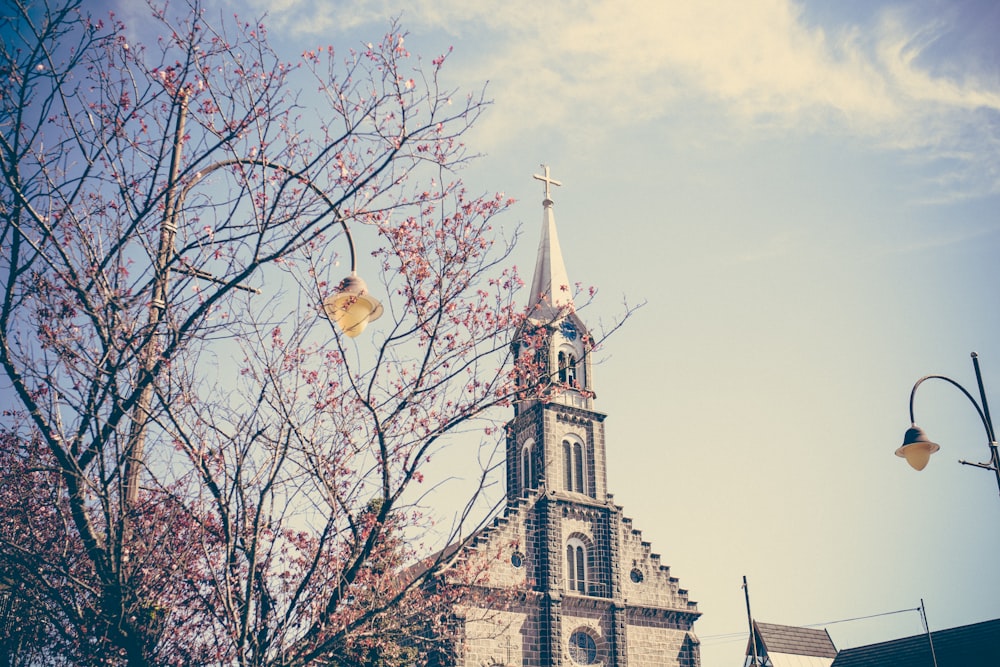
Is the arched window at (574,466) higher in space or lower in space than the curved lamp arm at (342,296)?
higher

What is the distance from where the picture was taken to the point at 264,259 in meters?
8.98

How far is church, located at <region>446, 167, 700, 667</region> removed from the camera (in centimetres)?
3272

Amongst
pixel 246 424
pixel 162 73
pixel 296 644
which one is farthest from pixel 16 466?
pixel 162 73

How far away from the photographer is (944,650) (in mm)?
33812

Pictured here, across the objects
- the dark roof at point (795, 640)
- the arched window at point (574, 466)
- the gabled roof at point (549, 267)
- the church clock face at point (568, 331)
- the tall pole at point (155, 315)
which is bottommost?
the tall pole at point (155, 315)

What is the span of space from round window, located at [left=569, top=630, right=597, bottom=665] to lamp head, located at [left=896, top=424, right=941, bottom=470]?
23.1 m

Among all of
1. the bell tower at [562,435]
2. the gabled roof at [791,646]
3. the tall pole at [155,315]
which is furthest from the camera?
the gabled roof at [791,646]

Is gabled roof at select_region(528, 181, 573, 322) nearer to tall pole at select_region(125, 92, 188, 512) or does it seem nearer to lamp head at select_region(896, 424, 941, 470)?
lamp head at select_region(896, 424, 941, 470)

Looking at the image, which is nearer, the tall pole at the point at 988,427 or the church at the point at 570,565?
the tall pole at the point at 988,427

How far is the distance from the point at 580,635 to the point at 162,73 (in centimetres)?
3074

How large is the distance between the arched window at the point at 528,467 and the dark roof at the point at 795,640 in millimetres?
15191

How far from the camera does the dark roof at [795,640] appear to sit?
41.7 m

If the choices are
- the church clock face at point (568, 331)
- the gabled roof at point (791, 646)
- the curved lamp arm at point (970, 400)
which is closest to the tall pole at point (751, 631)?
the gabled roof at point (791, 646)

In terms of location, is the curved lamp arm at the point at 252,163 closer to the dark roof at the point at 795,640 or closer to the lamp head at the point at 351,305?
the lamp head at the point at 351,305
